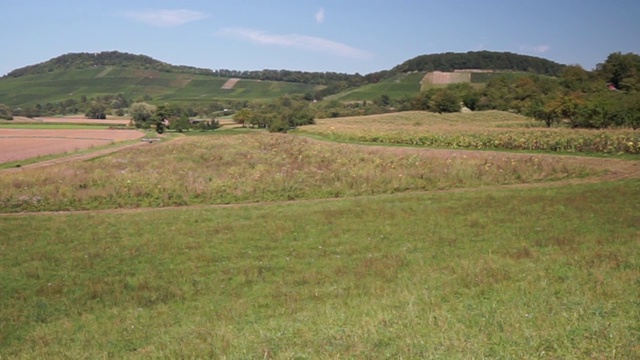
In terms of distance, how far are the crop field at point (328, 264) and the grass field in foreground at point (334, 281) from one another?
49 millimetres

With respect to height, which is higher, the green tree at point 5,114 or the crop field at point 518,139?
the green tree at point 5,114

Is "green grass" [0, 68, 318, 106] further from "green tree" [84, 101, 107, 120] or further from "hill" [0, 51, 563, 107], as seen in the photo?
"green tree" [84, 101, 107, 120]

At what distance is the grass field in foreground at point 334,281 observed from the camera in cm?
606

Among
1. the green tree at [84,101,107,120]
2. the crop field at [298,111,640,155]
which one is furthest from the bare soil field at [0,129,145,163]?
the green tree at [84,101,107,120]

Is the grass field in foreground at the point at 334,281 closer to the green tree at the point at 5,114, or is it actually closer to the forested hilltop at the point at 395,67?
the green tree at the point at 5,114

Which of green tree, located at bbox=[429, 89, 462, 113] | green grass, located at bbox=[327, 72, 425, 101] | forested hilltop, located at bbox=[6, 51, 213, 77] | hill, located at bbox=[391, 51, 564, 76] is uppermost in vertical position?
forested hilltop, located at bbox=[6, 51, 213, 77]

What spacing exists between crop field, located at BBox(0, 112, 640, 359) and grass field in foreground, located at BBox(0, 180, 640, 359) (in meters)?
0.05

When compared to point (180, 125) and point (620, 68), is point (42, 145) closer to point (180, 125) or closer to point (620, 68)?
point (180, 125)

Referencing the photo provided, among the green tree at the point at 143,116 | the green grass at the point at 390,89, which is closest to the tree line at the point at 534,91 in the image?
the green grass at the point at 390,89

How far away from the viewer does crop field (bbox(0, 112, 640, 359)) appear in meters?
6.26

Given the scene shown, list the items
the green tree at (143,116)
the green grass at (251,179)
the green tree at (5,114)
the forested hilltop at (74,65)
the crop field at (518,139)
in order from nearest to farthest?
the green grass at (251,179), the crop field at (518,139), the green tree at (143,116), the green tree at (5,114), the forested hilltop at (74,65)

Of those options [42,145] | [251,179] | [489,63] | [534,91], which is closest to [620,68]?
[534,91]

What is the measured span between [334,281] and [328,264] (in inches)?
55.1

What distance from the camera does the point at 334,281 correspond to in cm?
1053
